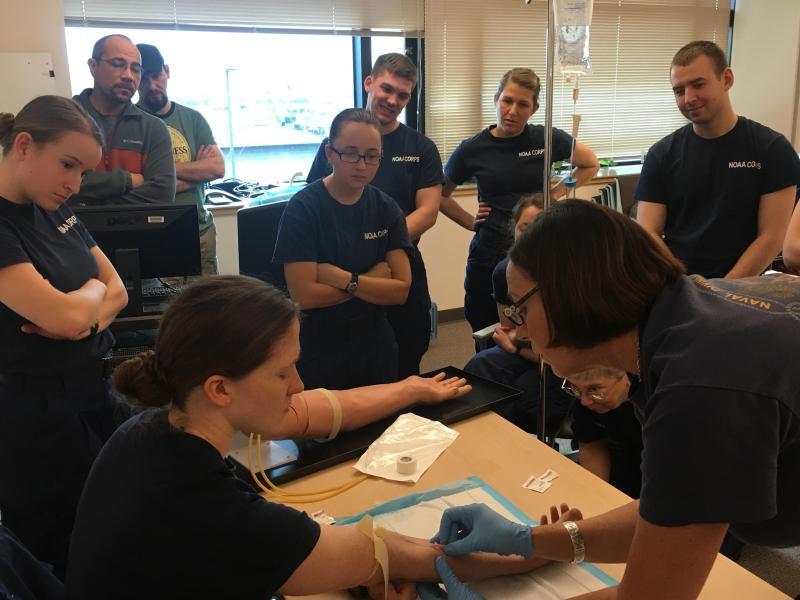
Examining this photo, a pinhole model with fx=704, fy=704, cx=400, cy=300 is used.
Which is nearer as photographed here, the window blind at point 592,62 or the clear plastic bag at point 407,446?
the clear plastic bag at point 407,446

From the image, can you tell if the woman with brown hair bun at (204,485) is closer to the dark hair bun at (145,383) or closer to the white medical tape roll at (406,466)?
the dark hair bun at (145,383)

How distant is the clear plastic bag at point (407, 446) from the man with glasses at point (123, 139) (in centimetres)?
155

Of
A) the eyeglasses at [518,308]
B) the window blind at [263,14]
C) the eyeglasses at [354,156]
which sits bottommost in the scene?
the eyeglasses at [518,308]

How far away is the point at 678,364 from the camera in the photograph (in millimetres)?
820

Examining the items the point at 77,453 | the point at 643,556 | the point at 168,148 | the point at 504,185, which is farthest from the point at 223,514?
the point at 504,185

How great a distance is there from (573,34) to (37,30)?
260 cm

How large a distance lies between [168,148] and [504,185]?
142cm

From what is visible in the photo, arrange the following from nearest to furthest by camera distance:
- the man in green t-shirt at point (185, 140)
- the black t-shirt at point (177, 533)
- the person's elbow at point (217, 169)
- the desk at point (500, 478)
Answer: the black t-shirt at point (177, 533) → the desk at point (500, 478) → the man in green t-shirt at point (185, 140) → the person's elbow at point (217, 169)

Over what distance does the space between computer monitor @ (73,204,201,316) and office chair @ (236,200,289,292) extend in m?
0.23

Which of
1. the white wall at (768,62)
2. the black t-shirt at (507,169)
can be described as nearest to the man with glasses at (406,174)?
the black t-shirt at (507,169)

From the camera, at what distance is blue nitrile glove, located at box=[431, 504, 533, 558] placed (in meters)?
1.16

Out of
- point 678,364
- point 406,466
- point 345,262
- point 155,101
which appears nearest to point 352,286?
point 345,262

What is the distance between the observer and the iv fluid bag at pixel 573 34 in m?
1.84

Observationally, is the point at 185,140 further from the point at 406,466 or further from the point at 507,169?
the point at 406,466
